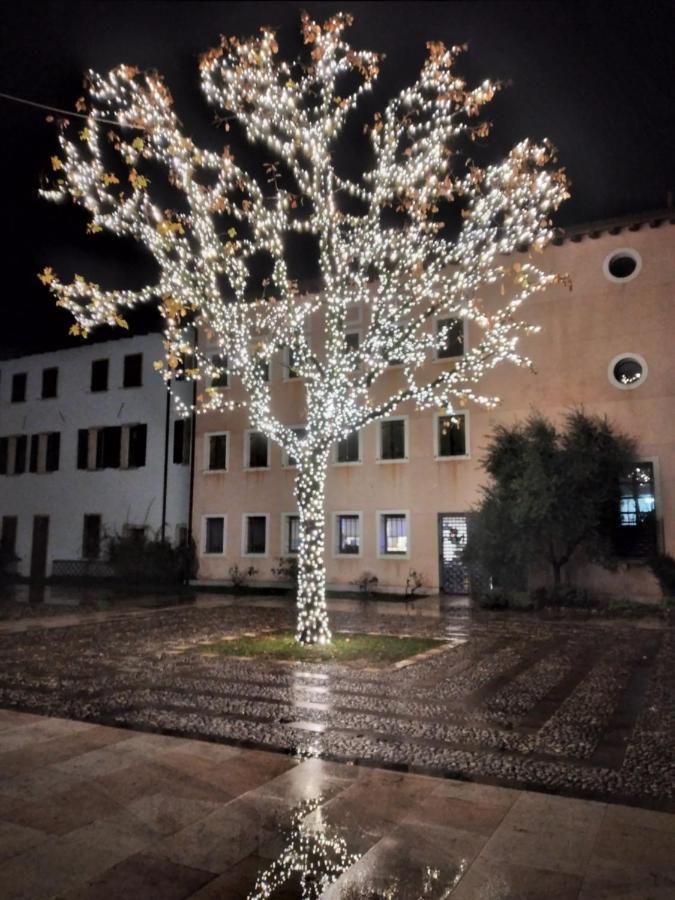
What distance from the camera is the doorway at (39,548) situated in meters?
30.4

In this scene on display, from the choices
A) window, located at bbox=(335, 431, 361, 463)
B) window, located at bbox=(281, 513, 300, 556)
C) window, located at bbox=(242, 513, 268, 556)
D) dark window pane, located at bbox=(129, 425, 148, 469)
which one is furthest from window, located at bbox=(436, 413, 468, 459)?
dark window pane, located at bbox=(129, 425, 148, 469)

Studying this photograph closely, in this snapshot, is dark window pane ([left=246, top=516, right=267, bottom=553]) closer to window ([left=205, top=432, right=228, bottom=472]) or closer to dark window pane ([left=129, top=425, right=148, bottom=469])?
window ([left=205, top=432, right=228, bottom=472])

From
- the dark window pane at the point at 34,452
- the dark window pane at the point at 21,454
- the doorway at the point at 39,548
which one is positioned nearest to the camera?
the doorway at the point at 39,548

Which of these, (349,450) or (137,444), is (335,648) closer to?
(349,450)

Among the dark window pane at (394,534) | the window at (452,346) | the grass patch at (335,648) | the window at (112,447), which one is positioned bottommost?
the grass patch at (335,648)

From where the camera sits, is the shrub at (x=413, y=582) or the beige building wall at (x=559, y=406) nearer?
the beige building wall at (x=559, y=406)

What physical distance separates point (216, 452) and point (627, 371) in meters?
15.3

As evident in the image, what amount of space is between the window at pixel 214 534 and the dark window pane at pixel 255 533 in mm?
1152

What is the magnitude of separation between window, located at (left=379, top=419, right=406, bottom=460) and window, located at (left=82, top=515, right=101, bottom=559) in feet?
43.2

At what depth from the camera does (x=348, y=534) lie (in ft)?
78.9

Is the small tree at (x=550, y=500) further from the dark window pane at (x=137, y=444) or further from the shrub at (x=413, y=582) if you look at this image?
the dark window pane at (x=137, y=444)

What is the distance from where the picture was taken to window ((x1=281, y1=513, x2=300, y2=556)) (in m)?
25.0

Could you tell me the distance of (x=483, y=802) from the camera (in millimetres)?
4762

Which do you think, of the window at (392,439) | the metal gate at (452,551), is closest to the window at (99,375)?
the window at (392,439)
